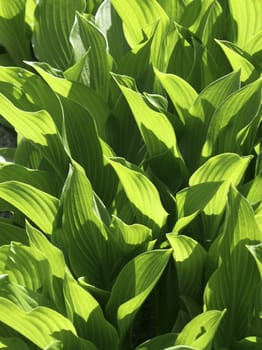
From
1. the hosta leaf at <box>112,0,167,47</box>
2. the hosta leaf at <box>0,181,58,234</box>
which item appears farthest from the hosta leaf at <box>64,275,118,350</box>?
the hosta leaf at <box>112,0,167,47</box>

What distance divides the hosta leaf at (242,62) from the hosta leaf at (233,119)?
0.51 ft

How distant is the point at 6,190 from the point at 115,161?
0.85 ft

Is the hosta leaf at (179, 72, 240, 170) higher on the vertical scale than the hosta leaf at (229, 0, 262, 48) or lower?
lower

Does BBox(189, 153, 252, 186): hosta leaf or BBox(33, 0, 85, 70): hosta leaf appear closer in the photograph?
BBox(189, 153, 252, 186): hosta leaf

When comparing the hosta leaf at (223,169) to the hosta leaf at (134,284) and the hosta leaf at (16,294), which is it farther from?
the hosta leaf at (16,294)

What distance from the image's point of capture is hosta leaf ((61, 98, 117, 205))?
72.8 inches

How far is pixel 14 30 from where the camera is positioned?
7.82 feet

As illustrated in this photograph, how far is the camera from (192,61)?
207cm

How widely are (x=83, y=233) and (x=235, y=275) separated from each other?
0.35 meters

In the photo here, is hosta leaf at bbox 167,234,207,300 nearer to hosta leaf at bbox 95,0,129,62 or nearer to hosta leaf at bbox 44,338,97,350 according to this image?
hosta leaf at bbox 44,338,97,350

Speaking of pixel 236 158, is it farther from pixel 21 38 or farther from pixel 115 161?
pixel 21 38

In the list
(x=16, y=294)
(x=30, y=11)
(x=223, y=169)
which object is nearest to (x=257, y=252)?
(x=223, y=169)

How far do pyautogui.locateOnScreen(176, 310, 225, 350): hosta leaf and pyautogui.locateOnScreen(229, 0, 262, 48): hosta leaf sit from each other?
94 cm

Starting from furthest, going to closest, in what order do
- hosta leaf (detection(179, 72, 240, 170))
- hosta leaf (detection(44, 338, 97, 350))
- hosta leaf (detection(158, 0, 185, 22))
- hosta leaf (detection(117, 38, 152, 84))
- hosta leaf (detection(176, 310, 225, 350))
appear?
1. hosta leaf (detection(158, 0, 185, 22))
2. hosta leaf (detection(117, 38, 152, 84))
3. hosta leaf (detection(179, 72, 240, 170))
4. hosta leaf (detection(44, 338, 97, 350))
5. hosta leaf (detection(176, 310, 225, 350))
